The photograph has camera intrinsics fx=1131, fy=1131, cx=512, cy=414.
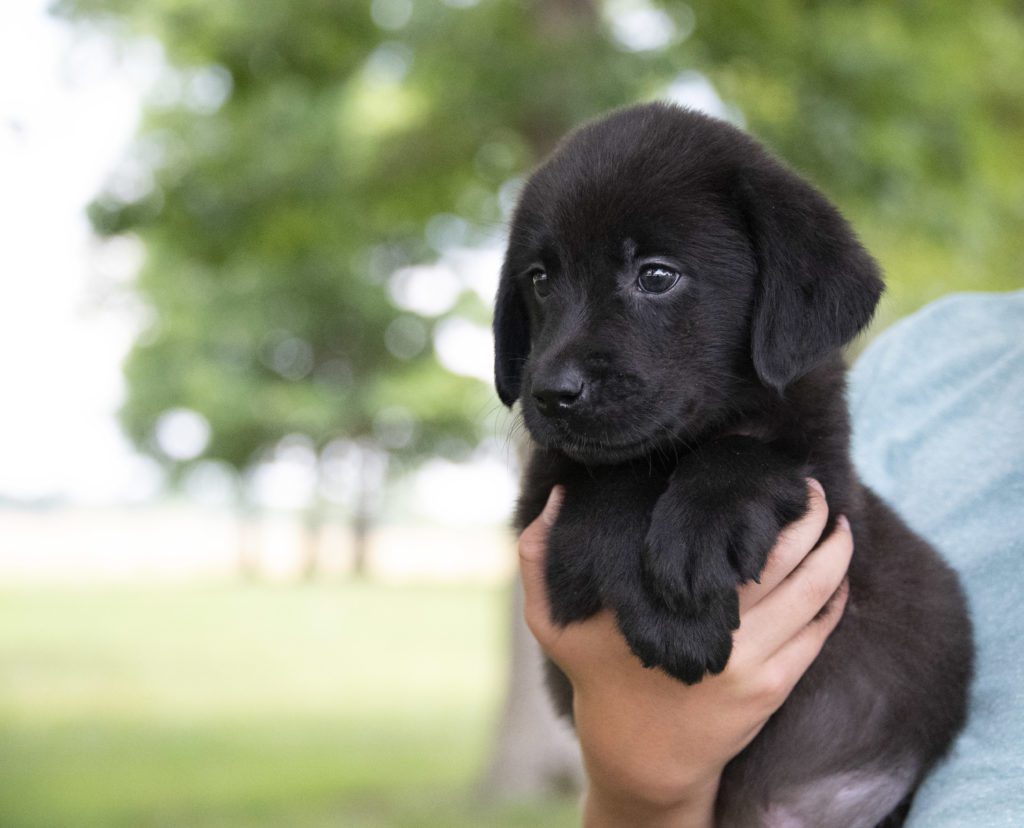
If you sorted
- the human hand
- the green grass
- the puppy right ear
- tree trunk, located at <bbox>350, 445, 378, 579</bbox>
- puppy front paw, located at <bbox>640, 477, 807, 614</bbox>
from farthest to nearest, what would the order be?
tree trunk, located at <bbox>350, 445, 378, 579</bbox> → the green grass → the puppy right ear → the human hand → puppy front paw, located at <bbox>640, 477, 807, 614</bbox>

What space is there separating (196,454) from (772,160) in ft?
65.7

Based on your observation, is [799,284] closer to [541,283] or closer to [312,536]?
[541,283]

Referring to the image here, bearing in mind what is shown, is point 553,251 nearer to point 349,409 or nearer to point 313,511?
point 349,409

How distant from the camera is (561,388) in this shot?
5.33 ft

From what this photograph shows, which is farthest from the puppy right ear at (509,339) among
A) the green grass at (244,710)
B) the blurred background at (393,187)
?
the green grass at (244,710)

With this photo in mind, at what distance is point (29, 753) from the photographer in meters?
9.66

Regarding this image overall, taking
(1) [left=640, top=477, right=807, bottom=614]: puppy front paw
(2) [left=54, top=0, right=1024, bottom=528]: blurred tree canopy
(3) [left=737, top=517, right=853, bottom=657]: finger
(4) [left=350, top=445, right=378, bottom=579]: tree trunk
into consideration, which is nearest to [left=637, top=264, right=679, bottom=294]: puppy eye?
(1) [left=640, top=477, right=807, bottom=614]: puppy front paw

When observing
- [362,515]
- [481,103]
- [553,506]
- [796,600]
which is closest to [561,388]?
[553,506]

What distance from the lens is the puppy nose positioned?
1629mm

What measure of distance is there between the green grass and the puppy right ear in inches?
204

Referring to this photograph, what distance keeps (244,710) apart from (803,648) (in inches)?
429

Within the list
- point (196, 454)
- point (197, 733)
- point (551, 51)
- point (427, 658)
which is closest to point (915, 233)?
point (551, 51)

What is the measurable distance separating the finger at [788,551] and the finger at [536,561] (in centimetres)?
30

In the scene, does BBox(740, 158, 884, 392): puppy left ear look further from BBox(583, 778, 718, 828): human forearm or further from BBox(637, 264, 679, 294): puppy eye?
BBox(583, 778, 718, 828): human forearm
